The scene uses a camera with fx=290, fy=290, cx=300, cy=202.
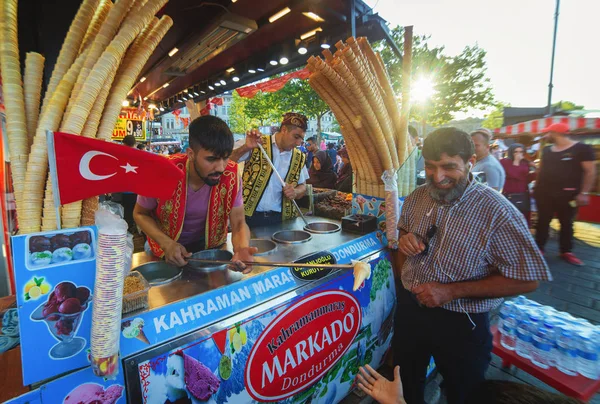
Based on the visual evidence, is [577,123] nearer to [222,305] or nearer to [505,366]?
[505,366]

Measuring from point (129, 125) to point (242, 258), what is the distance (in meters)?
9.48

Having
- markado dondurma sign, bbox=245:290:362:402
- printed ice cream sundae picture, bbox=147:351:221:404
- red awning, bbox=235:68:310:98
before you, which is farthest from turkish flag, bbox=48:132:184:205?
red awning, bbox=235:68:310:98

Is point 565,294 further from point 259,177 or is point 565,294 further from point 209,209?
point 209,209

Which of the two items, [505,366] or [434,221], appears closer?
[434,221]

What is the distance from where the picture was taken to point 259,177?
3.18 m

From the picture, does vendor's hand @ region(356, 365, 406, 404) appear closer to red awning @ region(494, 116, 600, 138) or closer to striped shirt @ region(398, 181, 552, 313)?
striped shirt @ region(398, 181, 552, 313)

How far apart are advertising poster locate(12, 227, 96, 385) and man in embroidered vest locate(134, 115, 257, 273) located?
672mm

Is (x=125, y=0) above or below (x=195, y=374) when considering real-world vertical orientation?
above

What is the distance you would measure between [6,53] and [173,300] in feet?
4.19

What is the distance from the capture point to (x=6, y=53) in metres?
1.17

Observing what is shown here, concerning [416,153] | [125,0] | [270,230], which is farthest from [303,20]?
[125,0]

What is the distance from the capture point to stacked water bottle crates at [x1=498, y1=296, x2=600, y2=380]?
1992 millimetres

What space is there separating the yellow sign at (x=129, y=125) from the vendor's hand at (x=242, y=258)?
890 cm

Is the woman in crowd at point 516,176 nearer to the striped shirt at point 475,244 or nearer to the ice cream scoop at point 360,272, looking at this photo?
the striped shirt at point 475,244
